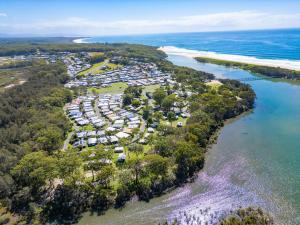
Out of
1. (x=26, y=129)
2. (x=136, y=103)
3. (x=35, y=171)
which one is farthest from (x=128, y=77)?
(x=35, y=171)

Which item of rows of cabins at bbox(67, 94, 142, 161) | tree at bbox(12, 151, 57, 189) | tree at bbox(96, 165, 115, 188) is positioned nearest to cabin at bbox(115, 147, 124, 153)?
rows of cabins at bbox(67, 94, 142, 161)

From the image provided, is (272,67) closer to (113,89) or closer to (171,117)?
(113,89)

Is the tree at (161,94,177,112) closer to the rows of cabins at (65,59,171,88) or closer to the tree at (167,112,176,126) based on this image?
the tree at (167,112,176,126)

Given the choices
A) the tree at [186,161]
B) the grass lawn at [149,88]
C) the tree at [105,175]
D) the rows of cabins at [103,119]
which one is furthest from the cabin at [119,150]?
the grass lawn at [149,88]

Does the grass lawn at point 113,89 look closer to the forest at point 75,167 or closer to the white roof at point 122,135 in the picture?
the forest at point 75,167

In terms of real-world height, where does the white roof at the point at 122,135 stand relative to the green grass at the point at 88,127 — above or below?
above

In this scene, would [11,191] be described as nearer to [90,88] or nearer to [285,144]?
[285,144]

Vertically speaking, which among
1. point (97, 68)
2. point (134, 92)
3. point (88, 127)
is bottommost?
point (88, 127)

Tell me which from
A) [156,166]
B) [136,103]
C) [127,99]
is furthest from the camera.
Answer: [127,99]
